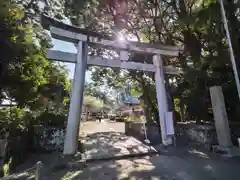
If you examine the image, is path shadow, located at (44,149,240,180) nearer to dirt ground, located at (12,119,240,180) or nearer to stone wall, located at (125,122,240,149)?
dirt ground, located at (12,119,240,180)

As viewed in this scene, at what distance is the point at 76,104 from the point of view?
20.1ft

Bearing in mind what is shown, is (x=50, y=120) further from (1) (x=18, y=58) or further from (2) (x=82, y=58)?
(2) (x=82, y=58)

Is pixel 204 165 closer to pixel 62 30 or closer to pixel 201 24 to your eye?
pixel 201 24

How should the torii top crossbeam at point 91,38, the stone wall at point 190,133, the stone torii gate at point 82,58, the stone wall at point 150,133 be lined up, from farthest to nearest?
the stone wall at point 150,133 → the stone wall at point 190,133 → the torii top crossbeam at point 91,38 → the stone torii gate at point 82,58

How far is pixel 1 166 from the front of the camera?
4605 millimetres

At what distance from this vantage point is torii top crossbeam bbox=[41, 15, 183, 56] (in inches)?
245

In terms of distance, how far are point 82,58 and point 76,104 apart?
1743mm

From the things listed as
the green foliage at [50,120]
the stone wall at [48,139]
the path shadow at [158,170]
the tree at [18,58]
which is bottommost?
the path shadow at [158,170]

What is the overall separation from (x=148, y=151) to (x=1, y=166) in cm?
493

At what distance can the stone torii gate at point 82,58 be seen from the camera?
6.02 metres

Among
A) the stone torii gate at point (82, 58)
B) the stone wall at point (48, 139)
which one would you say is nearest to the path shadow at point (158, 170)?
the stone torii gate at point (82, 58)

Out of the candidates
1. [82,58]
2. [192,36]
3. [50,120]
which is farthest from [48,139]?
[192,36]

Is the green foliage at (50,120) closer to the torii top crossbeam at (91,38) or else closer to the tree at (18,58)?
the tree at (18,58)

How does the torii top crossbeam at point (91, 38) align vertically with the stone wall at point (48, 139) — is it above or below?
above
